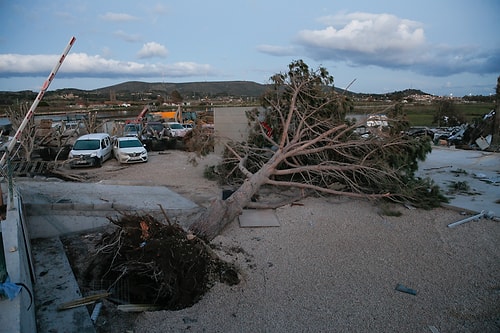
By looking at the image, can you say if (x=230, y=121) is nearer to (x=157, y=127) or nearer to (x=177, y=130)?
(x=177, y=130)

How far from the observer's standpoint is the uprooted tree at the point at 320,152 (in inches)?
374

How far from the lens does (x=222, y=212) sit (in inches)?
308

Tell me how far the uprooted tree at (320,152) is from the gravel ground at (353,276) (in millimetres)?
632

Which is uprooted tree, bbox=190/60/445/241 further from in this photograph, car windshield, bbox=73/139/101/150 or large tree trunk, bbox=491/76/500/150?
large tree trunk, bbox=491/76/500/150

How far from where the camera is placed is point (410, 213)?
9.06 meters

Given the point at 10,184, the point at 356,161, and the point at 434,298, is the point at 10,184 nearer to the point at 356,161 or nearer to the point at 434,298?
the point at 434,298

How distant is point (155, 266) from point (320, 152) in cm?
679

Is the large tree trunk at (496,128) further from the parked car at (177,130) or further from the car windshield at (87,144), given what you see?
the car windshield at (87,144)

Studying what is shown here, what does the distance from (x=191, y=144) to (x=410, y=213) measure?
764 centimetres

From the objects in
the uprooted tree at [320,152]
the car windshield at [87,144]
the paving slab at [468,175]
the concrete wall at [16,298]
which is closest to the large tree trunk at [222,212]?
the uprooted tree at [320,152]

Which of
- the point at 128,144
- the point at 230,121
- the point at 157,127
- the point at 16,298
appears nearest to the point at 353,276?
the point at 16,298

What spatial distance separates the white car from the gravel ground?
10097 mm

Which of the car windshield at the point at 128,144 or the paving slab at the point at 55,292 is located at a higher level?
the car windshield at the point at 128,144

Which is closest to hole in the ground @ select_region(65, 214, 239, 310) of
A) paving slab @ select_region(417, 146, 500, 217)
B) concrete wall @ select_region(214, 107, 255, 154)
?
paving slab @ select_region(417, 146, 500, 217)
